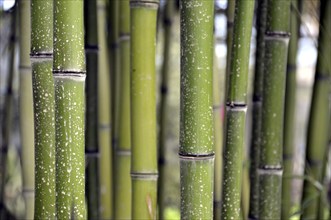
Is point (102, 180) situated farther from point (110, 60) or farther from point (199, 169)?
point (199, 169)

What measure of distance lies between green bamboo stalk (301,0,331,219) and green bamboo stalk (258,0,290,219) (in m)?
0.22

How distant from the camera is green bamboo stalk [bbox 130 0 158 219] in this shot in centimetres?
69

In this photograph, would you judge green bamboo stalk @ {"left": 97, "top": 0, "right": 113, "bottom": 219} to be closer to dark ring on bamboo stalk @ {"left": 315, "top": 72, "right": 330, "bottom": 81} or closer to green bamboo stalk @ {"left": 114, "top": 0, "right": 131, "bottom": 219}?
green bamboo stalk @ {"left": 114, "top": 0, "right": 131, "bottom": 219}

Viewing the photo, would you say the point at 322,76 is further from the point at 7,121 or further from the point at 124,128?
the point at 7,121

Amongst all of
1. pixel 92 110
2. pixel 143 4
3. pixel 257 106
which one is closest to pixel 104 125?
pixel 92 110

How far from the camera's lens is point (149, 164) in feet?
2.34

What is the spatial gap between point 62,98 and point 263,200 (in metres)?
0.37

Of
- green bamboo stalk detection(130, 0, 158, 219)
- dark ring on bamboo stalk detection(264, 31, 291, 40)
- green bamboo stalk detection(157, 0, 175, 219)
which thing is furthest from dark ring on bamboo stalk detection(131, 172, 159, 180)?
green bamboo stalk detection(157, 0, 175, 219)

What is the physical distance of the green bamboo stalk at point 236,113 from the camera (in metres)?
0.66

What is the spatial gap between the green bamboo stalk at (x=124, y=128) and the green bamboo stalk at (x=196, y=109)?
0.27 metres

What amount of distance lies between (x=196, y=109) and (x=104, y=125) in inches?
18.4

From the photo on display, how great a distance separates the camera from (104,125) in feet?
3.44

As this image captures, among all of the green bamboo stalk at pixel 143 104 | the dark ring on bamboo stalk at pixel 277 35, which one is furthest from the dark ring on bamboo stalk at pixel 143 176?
the dark ring on bamboo stalk at pixel 277 35

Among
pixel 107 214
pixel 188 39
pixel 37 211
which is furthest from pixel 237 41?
pixel 107 214
